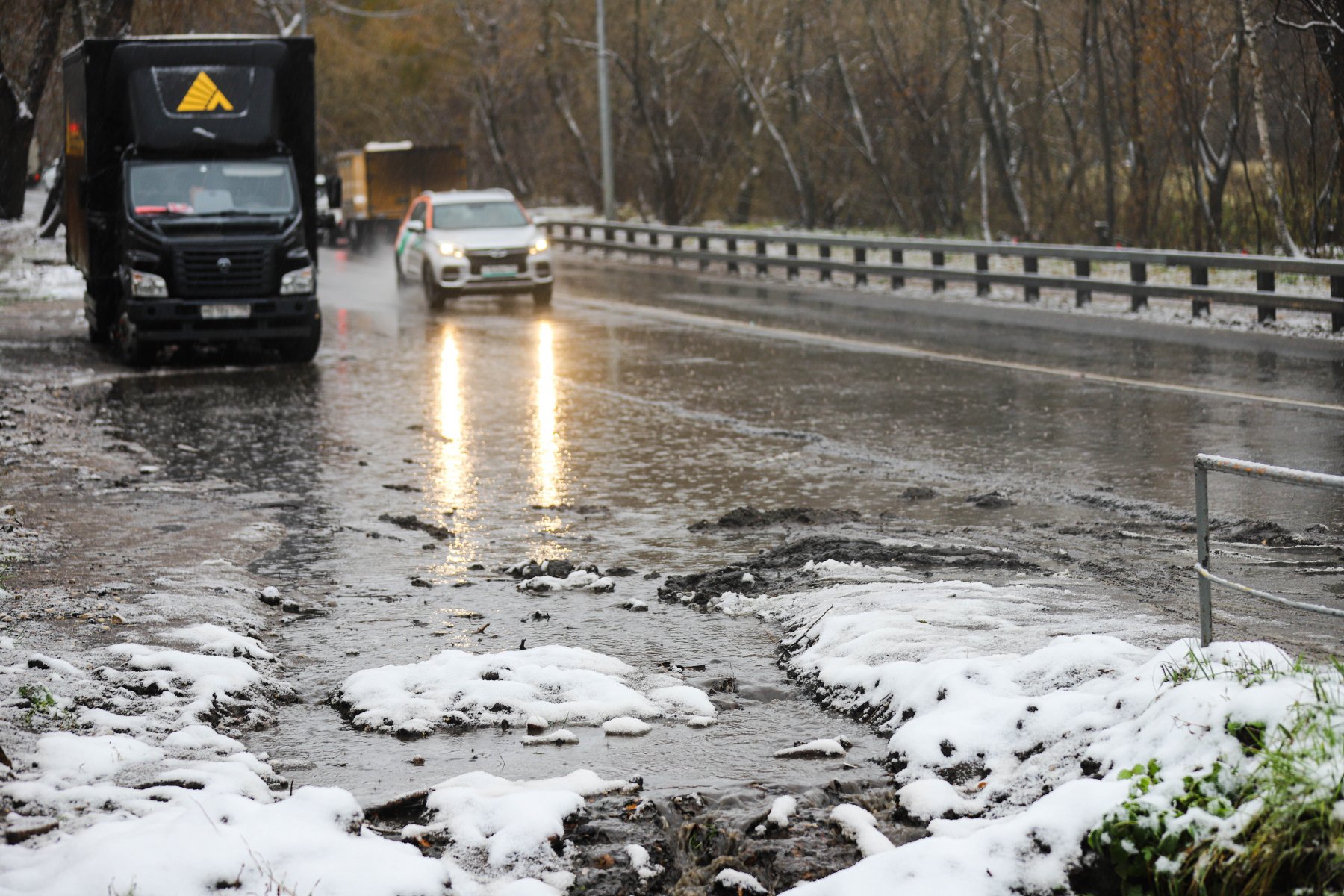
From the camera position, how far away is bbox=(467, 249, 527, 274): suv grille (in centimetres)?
2523

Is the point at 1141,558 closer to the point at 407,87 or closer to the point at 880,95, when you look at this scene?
the point at 880,95

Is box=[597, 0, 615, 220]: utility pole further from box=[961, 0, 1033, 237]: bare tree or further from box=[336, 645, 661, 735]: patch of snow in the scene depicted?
box=[336, 645, 661, 735]: patch of snow

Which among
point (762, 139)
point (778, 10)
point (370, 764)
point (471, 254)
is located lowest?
point (370, 764)

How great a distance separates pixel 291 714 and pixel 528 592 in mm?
2022

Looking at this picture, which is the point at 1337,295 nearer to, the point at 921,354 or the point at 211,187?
the point at 921,354

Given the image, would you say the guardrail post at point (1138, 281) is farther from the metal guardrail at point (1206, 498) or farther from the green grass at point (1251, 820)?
the green grass at point (1251, 820)

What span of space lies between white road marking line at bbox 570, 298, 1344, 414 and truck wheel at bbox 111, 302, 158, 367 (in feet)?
23.7

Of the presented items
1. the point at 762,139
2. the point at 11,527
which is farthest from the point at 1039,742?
the point at 762,139

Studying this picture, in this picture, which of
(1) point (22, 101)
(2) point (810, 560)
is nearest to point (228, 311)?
(2) point (810, 560)

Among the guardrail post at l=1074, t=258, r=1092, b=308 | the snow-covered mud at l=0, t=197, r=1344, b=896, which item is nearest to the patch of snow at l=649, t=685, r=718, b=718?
the snow-covered mud at l=0, t=197, r=1344, b=896

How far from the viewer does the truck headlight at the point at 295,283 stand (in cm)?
1816

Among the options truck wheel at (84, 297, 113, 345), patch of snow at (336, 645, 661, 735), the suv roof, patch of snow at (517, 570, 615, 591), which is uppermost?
the suv roof

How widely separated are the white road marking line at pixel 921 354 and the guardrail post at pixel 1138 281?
15.8 feet

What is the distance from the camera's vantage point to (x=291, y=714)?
610cm
